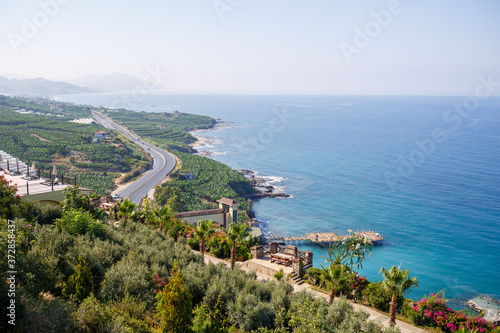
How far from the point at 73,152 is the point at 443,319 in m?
79.8

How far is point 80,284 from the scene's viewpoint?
366 inches

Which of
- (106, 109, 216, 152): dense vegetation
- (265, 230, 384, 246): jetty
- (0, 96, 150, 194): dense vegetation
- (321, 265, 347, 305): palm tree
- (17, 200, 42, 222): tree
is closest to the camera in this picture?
(321, 265, 347, 305): palm tree

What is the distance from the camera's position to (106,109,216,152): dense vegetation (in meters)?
110

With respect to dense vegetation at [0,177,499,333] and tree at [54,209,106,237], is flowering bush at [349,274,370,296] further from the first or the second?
tree at [54,209,106,237]

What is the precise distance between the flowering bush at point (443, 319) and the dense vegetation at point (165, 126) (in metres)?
91.8

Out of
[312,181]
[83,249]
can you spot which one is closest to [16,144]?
[312,181]

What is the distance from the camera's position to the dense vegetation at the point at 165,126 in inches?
4334

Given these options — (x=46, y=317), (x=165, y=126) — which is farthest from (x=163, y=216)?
(x=165, y=126)

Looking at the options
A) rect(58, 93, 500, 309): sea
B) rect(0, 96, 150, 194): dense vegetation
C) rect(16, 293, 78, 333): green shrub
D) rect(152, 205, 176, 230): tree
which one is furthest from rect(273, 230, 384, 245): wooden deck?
rect(16, 293, 78, 333): green shrub

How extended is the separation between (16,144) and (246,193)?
52.0m

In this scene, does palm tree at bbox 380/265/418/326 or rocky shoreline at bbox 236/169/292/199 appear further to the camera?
rocky shoreline at bbox 236/169/292/199

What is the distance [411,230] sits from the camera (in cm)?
5303

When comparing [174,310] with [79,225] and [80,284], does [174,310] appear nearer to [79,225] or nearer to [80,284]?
[80,284]

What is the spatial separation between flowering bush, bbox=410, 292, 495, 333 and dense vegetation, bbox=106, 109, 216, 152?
91.8m
